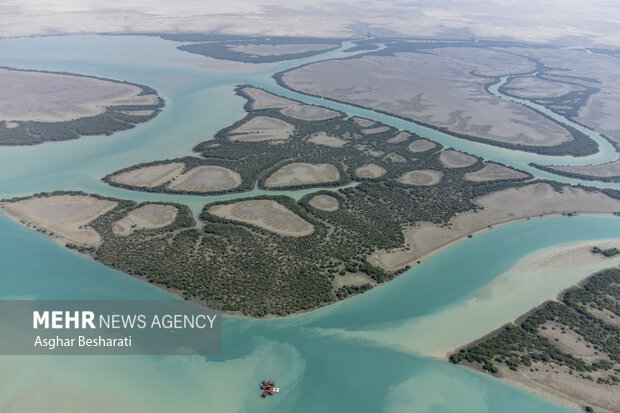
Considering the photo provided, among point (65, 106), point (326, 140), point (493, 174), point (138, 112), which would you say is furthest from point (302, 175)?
point (65, 106)

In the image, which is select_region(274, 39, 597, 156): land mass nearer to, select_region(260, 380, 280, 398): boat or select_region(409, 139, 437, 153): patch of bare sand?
select_region(409, 139, 437, 153): patch of bare sand

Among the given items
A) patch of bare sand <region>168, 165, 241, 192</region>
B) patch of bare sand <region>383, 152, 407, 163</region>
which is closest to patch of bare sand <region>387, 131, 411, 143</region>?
patch of bare sand <region>383, 152, 407, 163</region>

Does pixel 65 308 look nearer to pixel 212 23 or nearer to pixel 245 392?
pixel 245 392

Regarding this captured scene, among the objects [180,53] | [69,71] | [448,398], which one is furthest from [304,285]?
[180,53]

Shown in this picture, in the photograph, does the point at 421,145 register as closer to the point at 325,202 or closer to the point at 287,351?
the point at 325,202

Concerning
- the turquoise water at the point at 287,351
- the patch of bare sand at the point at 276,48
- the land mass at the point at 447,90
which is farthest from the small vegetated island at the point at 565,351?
the patch of bare sand at the point at 276,48

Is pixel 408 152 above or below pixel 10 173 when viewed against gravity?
above
